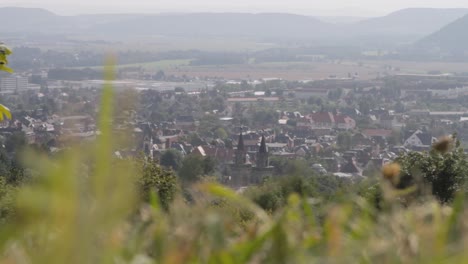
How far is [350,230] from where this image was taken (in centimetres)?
106

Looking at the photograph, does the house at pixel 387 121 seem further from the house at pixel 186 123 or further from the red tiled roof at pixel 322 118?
the house at pixel 186 123

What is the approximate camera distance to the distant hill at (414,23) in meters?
184

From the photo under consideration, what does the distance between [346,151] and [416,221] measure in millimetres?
45897

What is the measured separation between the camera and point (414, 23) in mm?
190250

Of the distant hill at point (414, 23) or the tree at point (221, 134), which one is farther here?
the distant hill at point (414, 23)

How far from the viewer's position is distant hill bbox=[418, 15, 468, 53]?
129 metres

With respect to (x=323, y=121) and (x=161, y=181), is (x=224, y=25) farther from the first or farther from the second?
(x=161, y=181)

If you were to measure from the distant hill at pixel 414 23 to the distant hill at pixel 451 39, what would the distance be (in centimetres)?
4413

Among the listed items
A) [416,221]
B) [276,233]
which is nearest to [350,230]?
[416,221]

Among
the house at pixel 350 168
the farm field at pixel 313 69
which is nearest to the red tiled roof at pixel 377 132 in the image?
the house at pixel 350 168

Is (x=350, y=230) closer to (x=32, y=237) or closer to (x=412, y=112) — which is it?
(x=32, y=237)

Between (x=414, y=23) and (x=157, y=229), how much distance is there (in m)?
195

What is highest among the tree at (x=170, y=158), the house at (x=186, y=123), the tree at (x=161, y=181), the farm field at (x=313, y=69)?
the tree at (x=161, y=181)

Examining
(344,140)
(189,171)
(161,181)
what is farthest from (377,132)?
(161,181)
